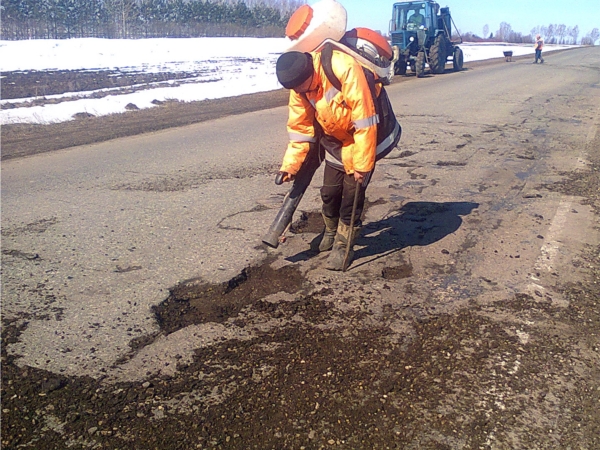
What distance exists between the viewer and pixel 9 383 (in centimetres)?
274

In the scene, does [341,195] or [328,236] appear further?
[328,236]

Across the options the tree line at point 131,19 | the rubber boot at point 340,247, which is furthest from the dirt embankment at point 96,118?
the tree line at point 131,19

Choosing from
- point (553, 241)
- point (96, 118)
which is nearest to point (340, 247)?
point (553, 241)

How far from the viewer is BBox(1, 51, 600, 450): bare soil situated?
239 cm

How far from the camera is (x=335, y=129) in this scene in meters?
3.79

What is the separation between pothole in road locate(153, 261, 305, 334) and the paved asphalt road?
8 cm

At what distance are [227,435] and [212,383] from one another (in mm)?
396

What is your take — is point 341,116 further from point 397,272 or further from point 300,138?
point 397,272

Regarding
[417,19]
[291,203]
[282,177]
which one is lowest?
[291,203]

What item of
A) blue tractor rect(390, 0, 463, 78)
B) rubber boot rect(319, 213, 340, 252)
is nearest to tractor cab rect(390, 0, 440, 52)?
blue tractor rect(390, 0, 463, 78)

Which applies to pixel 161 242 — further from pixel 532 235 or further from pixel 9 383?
pixel 532 235

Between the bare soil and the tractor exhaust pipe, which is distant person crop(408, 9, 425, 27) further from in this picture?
the bare soil

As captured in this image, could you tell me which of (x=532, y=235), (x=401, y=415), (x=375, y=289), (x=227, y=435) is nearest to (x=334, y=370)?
(x=401, y=415)

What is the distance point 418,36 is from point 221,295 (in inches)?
847
